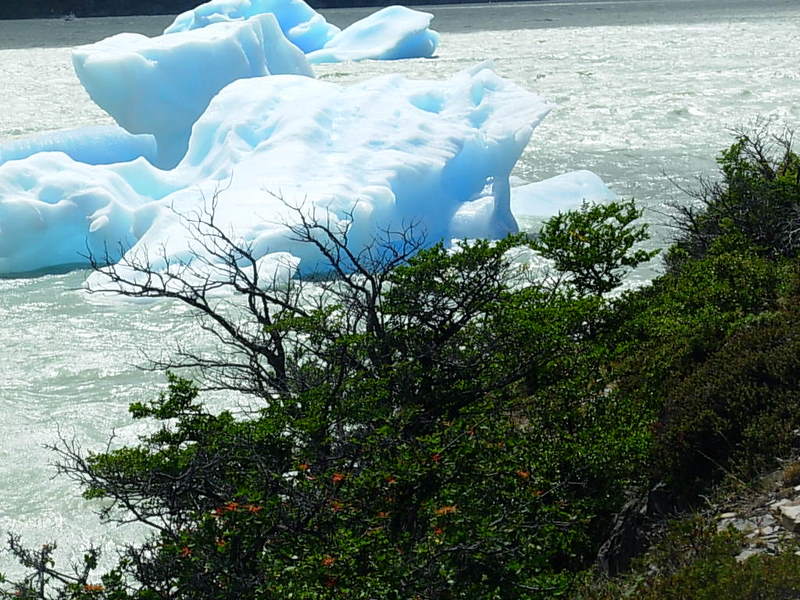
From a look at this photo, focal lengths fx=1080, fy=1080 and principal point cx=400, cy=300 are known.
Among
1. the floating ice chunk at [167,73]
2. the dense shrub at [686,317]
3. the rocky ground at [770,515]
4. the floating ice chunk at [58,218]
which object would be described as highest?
the floating ice chunk at [167,73]

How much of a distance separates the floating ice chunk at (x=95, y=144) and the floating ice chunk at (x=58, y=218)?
6.57ft

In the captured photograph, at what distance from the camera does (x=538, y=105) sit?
43.6 feet

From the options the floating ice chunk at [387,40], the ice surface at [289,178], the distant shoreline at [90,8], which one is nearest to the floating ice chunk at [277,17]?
the floating ice chunk at [387,40]

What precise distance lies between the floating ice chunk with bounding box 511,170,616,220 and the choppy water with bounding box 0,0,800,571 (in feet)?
2.04

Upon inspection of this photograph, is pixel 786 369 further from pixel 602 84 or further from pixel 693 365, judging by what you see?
pixel 602 84

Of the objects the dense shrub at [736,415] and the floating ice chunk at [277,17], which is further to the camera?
the floating ice chunk at [277,17]

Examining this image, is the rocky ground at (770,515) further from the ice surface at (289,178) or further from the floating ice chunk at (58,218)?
the floating ice chunk at (58,218)

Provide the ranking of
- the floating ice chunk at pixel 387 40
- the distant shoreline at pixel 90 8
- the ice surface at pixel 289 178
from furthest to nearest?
the distant shoreline at pixel 90 8, the floating ice chunk at pixel 387 40, the ice surface at pixel 289 178

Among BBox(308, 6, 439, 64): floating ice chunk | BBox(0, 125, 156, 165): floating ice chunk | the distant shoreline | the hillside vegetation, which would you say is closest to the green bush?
the hillside vegetation

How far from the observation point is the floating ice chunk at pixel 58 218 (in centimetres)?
1159

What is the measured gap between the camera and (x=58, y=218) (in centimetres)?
1173

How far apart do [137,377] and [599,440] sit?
4902mm

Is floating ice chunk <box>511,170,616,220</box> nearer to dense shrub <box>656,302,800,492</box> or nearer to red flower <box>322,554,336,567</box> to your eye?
dense shrub <box>656,302,800,492</box>

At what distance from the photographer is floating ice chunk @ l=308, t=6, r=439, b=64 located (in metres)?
27.0
